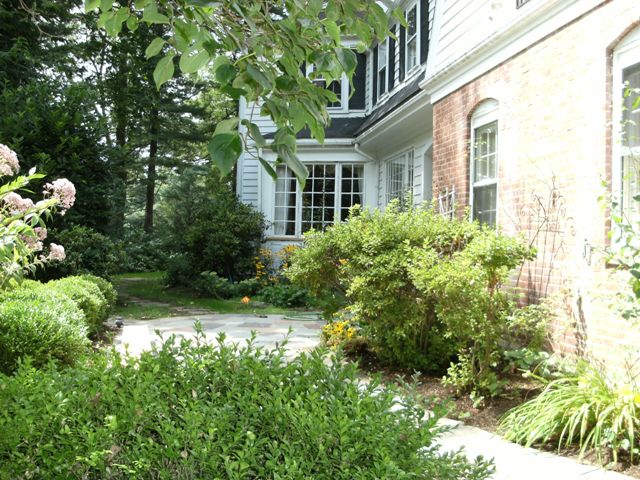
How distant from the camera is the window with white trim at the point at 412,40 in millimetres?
11828

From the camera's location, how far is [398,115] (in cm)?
1059

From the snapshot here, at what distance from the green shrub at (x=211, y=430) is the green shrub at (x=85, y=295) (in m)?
5.19

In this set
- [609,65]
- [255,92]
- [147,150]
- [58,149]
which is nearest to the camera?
[255,92]

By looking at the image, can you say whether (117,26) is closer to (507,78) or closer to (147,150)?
(507,78)

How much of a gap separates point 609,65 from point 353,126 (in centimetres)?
1086

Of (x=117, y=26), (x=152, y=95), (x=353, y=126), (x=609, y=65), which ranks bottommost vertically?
(x=117, y=26)

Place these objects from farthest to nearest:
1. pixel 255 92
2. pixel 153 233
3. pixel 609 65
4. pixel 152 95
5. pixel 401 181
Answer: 1. pixel 153 233
2. pixel 152 95
3. pixel 401 181
4. pixel 609 65
5. pixel 255 92

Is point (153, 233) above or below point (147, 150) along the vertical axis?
below

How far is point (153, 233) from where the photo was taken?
909 inches

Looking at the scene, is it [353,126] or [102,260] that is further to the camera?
[353,126]

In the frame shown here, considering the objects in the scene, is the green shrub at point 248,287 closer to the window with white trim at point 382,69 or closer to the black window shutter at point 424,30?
the window with white trim at point 382,69

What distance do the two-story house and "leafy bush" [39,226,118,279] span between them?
579cm

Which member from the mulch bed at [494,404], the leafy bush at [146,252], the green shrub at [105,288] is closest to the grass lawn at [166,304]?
the green shrub at [105,288]

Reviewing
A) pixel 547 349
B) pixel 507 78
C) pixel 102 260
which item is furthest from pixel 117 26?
pixel 102 260
